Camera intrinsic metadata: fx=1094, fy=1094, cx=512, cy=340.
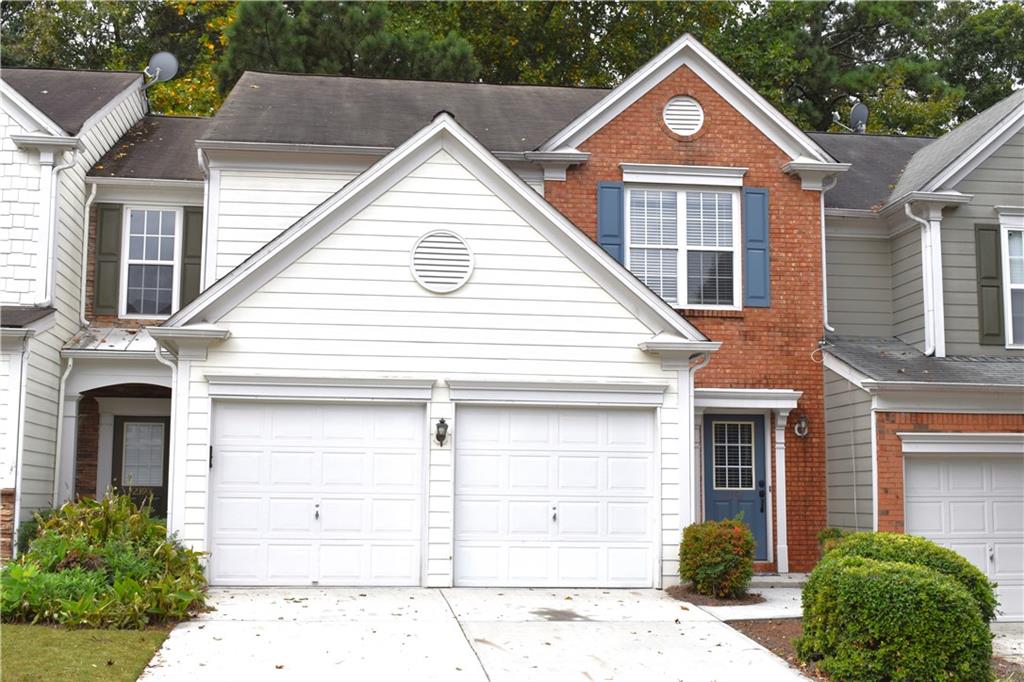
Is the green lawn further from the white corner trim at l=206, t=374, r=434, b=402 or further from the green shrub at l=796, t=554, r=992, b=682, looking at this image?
the green shrub at l=796, t=554, r=992, b=682

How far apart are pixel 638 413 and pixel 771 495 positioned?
359 cm

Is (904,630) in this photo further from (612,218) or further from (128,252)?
(128,252)

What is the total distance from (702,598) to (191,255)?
10.0 metres

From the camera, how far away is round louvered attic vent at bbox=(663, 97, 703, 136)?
56.1ft

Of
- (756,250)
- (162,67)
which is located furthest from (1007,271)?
(162,67)

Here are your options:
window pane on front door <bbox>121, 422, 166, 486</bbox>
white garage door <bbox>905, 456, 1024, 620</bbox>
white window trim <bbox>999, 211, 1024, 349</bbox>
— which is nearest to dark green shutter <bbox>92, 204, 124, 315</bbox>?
window pane on front door <bbox>121, 422, 166, 486</bbox>

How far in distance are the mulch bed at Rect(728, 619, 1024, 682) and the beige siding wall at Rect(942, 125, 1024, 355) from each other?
699 centimetres

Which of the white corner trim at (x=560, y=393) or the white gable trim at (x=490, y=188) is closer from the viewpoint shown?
the white gable trim at (x=490, y=188)

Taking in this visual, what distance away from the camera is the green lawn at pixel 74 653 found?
8898 millimetres

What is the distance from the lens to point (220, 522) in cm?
1330

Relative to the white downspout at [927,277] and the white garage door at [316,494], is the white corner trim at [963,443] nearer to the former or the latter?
the white downspout at [927,277]

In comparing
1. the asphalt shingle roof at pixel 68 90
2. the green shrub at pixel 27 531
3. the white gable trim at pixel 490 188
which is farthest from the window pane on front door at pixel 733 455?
the asphalt shingle roof at pixel 68 90

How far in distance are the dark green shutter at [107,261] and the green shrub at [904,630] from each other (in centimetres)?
1271

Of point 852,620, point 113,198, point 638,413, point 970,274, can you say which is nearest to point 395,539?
point 638,413
